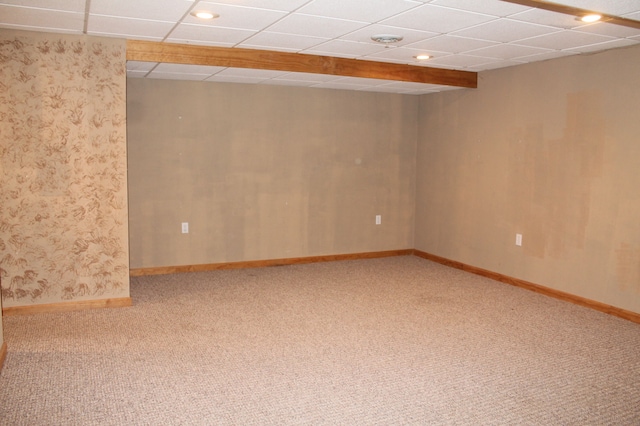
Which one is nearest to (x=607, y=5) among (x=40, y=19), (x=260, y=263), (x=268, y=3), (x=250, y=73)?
(x=268, y=3)

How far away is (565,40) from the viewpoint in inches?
154

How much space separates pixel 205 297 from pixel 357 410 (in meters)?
2.35

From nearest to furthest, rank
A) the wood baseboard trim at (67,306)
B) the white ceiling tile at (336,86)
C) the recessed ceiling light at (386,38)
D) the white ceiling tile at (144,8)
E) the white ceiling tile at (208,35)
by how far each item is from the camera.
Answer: the white ceiling tile at (144,8) → the white ceiling tile at (208,35) → the recessed ceiling light at (386,38) → the wood baseboard trim at (67,306) → the white ceiling tile at (336,86)

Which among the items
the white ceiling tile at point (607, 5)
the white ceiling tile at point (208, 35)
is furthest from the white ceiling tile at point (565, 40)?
the white ceiling tile at point (208, 35)

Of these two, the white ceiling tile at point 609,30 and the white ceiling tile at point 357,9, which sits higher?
the white ceiling tile at point 609,30

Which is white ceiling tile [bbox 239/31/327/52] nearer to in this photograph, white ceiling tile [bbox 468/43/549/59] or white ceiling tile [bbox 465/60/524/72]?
white ceiling tile [bbox 468/43/549/59]

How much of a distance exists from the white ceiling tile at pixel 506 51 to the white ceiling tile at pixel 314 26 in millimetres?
1294

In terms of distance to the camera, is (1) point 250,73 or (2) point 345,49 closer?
(2) point 345,49

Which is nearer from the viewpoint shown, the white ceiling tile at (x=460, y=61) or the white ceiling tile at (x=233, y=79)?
the white ceiling tile at (x=460, y=61)

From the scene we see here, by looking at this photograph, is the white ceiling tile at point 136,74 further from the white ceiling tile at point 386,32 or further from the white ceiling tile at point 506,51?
the white ceiling tile at point 506,51

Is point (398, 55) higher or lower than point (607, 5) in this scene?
higher

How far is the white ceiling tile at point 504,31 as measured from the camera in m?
3.44

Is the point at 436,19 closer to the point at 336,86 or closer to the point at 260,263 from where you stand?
the point at 336,86

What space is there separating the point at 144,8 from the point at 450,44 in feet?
7.39
